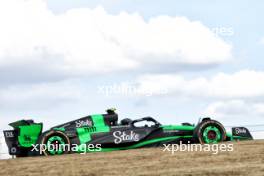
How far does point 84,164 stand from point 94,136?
4965mm

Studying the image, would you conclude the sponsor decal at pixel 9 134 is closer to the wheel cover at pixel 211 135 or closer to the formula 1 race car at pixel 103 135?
the formula 1 race car at pixel 103 135

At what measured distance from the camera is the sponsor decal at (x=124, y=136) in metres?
16.2

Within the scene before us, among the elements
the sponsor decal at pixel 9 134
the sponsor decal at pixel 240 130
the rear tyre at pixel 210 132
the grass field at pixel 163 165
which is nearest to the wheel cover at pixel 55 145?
the sponsor decal at pixel 9 134

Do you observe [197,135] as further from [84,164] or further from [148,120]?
[84,164]

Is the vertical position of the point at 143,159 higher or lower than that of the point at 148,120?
lower

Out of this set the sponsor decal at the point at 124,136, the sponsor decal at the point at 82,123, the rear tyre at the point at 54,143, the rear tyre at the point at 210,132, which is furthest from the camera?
the sponsor decal at the point at 82,123

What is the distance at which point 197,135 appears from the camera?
15906 mm

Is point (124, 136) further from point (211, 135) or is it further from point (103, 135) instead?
point (211, 135)

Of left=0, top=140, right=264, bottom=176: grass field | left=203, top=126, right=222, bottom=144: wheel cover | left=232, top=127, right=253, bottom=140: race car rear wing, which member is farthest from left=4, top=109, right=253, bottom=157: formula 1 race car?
left=0, top=140, right=264, bottom=176: grass field

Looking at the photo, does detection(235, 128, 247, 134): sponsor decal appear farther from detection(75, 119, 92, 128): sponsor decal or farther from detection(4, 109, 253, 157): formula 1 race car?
detection(75, 119, 92, 128): sponsor decal

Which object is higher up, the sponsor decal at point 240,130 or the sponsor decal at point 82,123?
the sponsor decal at point 82,123

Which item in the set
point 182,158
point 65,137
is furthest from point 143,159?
point 65,137

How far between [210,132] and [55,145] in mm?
4749

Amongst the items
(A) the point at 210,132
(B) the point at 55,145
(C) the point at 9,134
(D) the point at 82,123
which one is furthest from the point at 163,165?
(C) the point at 9,134
